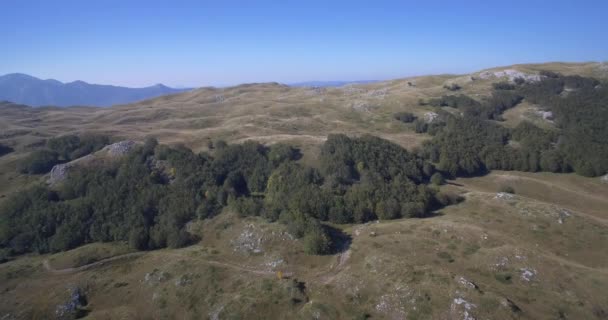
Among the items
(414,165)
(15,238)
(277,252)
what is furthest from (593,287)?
(15,238)

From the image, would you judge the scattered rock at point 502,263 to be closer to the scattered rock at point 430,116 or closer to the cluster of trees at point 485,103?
the scattered rock at point 430,116

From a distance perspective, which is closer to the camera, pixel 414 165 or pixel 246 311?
pixel 246 311

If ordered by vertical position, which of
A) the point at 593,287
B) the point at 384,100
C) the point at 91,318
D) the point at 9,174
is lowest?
the point at 91,318

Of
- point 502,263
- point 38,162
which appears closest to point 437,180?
point 502,263

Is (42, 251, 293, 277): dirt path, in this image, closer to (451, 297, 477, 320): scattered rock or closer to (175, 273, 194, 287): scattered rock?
(175, 273, 194, 287): scattered rock

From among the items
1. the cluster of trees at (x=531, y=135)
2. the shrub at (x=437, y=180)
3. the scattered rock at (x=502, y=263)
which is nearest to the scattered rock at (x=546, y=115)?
the cluster of trees at (x=531, y=135)

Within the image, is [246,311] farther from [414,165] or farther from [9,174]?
[9,174]
